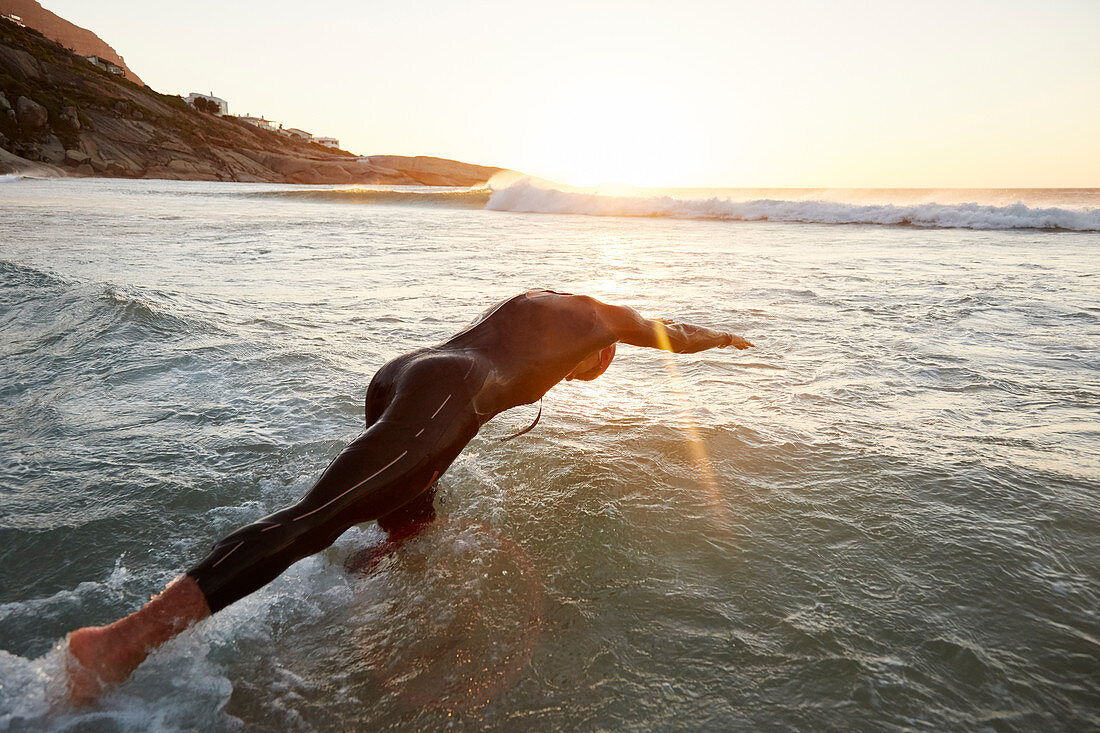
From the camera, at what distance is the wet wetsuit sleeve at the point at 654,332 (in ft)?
10.2

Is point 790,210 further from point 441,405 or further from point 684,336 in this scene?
point 441,405

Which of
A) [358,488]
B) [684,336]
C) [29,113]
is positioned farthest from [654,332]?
[29,113]

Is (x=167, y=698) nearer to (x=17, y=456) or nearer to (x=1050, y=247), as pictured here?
(x=17, y=456)

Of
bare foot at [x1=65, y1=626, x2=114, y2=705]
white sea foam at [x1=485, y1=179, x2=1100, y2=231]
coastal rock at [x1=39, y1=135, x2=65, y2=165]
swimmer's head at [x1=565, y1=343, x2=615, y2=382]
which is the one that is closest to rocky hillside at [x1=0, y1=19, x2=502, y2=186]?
coastal rock at [x1=39, y1=135, x2=65, y2=165]

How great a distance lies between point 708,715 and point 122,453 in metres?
3.58

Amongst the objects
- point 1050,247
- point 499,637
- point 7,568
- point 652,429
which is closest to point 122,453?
point 7,568

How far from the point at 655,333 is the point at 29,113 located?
7662cm

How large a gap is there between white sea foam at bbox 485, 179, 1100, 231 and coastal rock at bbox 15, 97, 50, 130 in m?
51.5

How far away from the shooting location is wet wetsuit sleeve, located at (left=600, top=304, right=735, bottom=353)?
3.10 meters

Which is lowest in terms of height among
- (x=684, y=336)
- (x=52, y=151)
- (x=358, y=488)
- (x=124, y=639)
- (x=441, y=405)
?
(x=124, y=639)

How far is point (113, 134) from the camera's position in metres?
63.6

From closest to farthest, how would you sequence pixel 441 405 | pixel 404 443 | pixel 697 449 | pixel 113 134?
1. pixel 404 443
2. pixel 441 405
3. pixel 697 449
4. pixel 113 134

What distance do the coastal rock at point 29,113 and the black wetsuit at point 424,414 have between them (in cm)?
7564

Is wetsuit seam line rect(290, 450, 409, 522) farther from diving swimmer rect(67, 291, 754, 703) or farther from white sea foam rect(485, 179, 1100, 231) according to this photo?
white sea foam rect(485, 179, 1100, 231)
